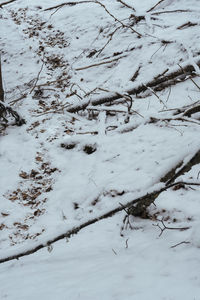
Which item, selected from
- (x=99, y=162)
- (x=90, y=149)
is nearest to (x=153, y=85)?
(x=90, y=149)

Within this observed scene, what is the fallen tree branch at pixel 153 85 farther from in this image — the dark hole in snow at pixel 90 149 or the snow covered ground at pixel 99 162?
the dark hole in snow at pixel 90 149

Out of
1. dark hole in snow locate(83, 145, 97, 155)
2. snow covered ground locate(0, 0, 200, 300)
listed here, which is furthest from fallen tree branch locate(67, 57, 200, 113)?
dark hole in snow locate(83, 145, 97, 155)

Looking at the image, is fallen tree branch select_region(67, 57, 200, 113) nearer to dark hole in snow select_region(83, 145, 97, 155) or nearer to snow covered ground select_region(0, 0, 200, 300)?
snow covered ground select_region(0, 0, 200, 300)

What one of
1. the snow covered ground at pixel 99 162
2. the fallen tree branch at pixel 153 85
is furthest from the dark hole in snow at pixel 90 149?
the fallen tree branch at pixel 153 85

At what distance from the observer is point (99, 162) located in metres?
3.60

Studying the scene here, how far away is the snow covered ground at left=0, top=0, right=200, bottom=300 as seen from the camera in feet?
6.32

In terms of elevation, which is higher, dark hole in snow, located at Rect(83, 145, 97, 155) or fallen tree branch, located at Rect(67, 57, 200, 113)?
fallen tree branch, located at Rect(67, 57, 200, 113)

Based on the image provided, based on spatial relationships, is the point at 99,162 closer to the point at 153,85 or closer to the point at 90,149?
Answer: the point at 90,149

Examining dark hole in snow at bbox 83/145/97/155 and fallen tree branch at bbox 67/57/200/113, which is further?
fallen tree branch at bbox 67/57/200/113

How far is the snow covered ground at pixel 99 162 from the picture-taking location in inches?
75.9

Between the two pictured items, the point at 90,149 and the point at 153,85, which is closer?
the point at 90,149

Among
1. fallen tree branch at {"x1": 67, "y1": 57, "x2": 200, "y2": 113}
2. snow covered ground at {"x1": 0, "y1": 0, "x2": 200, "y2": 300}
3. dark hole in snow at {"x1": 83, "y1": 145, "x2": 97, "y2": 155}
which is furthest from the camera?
fallen tree branch at {"x1": 67, "y1": 57, "x2": 200, "y2": 113}

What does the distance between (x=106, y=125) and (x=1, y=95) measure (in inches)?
70.0

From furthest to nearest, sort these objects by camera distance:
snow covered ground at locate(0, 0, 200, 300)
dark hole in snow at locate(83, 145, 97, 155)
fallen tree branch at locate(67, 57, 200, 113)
A: 1. fallen tree branch at locate(67, 57, 200, 113)
2. dark hole in snow at locate(83, 145, 97, 155)
3. snow covered ground at locate(0, 0, 200, 300)
